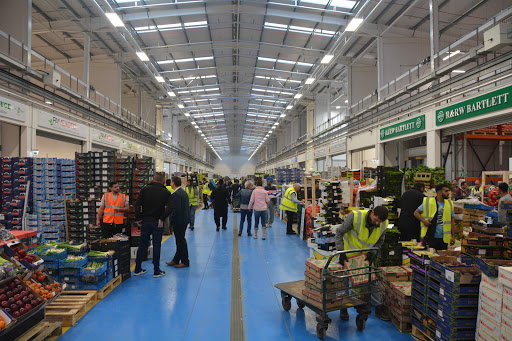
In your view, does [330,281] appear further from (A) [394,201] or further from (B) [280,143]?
(B) [280,143]

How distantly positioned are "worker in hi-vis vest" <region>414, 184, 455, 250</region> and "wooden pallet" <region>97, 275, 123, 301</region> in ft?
16.8

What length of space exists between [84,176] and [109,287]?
3726mm

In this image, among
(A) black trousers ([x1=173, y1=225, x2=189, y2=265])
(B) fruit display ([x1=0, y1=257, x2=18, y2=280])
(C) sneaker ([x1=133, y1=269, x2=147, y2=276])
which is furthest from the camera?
(A) black trousers ([x1=173, y1=225, x2=189, y2=265])

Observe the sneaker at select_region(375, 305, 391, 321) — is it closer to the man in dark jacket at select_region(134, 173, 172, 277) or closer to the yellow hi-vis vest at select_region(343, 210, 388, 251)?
the yellow hi-vis vest at select_region(343, 210, 388, 251)

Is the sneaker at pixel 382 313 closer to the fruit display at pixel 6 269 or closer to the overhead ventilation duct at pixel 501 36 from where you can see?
the fruit display at pixel 6 269

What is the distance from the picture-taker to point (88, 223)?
302 inches

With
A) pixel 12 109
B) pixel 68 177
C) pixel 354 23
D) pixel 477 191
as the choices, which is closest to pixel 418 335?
pixel 68 177

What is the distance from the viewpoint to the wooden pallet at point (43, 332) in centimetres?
323

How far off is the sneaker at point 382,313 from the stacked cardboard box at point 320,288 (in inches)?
29.6

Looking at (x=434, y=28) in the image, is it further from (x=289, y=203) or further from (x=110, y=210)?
(x=110, y=210)

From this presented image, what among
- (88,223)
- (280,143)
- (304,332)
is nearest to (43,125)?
(88,223)

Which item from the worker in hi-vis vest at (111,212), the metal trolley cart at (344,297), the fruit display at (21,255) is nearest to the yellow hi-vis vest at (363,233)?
the metal trolley cart at (344,297)

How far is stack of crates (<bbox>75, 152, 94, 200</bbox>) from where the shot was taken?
25.6ft

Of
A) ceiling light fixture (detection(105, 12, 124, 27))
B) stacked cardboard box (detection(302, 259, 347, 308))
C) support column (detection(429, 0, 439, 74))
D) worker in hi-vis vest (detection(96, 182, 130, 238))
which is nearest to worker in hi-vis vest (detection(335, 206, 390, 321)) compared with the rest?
stacked cardboard box (detection(302, 259, 347, 308))
